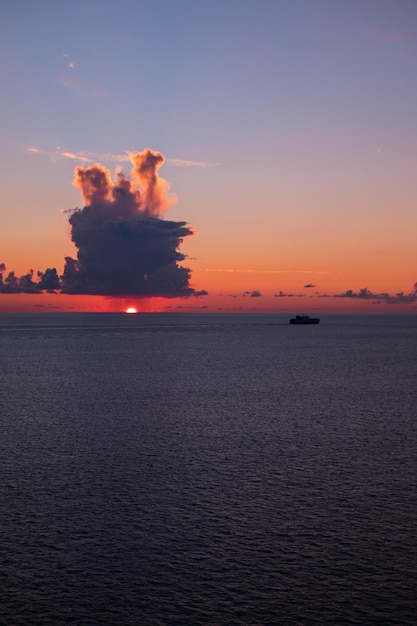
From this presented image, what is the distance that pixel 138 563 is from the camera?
33.0 metres

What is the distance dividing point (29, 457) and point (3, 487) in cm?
878

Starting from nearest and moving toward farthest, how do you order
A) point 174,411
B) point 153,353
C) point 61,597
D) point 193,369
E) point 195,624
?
point 195,624 → point 61,597 → point 174,411 → point 193,369 → point 153,353

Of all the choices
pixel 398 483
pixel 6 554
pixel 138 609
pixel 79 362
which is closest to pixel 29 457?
pixel 6 554

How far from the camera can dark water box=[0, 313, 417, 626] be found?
95.1 ft

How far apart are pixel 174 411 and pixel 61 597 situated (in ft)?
163

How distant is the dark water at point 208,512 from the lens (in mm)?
28984

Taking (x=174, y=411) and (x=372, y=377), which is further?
(x=372, y=377)

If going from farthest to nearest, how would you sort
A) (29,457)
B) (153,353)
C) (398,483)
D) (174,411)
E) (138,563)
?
(153,353) < (174,411) < (29,457) < (398,483) < (138,563)

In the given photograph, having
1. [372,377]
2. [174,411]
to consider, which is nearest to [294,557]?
[174,411]

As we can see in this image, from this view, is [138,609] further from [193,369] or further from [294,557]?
[193,369]

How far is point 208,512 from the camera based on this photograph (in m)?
40.3

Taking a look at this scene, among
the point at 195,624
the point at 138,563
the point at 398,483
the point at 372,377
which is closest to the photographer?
the point at 195,624

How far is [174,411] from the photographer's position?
79062 millimetres

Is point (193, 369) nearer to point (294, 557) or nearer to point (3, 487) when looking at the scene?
point (3, 487)
